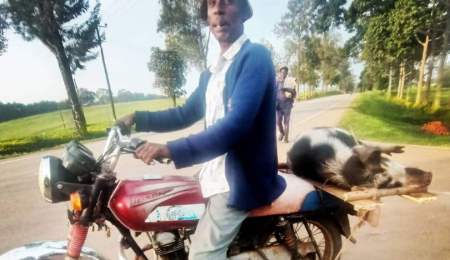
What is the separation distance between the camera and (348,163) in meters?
2.35

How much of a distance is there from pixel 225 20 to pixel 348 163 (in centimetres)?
121

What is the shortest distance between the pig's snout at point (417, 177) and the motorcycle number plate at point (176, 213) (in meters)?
1.35

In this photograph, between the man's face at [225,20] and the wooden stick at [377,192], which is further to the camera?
the wooden stick at [377,192]

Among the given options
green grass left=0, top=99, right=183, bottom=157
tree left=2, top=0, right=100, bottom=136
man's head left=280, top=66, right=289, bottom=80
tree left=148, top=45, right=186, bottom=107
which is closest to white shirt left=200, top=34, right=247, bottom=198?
green grass left=0, top=99, right=183, bottom=157

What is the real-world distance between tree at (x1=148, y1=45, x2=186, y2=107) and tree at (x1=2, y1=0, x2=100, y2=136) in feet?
14.2

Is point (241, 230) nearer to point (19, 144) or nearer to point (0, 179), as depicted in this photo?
point (0, 179)

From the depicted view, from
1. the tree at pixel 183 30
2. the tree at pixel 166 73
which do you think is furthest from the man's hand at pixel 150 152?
the tree at pixel 183 30

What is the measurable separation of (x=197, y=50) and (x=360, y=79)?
1593 inches

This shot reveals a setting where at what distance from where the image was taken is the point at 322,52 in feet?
128

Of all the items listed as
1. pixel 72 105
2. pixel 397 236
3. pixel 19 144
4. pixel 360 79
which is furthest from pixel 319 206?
pixel 360 79

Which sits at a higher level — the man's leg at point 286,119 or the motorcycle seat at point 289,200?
the motorcycle seat at point 289,200

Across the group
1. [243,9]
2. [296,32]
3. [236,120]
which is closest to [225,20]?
[243,9]

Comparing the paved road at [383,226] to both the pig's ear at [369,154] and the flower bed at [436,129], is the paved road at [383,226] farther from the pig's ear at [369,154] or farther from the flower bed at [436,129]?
the flower bed at [436,129]

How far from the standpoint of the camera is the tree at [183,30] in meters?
29.0
